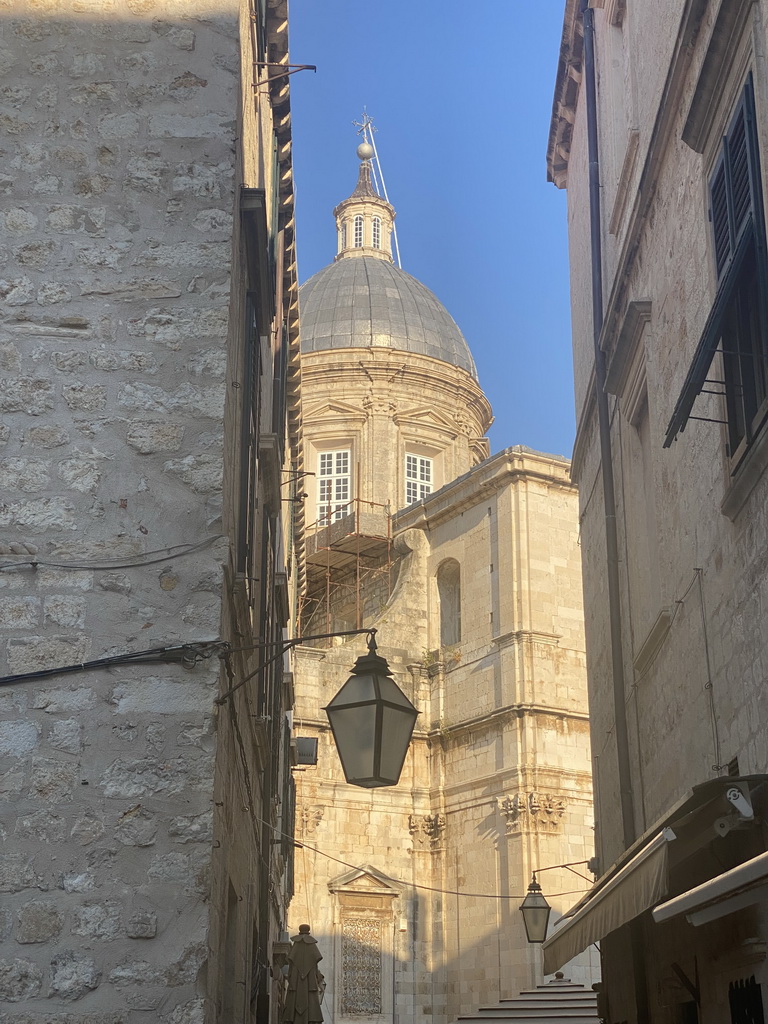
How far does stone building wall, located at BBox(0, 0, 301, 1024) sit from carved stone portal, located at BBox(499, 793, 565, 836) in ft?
64.2

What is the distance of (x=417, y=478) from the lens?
3634cm

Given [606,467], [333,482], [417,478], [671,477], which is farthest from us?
[417,478]

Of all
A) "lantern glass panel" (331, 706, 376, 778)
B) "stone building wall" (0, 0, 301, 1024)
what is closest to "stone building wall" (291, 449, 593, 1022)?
"lantern glass panel" (331, 706, 376, 778)

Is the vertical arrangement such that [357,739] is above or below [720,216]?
below

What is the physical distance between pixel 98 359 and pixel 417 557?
77.1 feet

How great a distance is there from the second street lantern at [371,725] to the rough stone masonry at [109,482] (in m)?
0.65

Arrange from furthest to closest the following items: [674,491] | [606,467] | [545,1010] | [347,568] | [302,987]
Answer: [347,568]
[545,1010]
[302,987]
[606,467]
[674,491]

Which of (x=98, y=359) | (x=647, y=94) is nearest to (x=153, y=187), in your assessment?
(x=98, y=359)

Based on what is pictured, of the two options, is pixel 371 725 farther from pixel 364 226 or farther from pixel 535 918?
pixel 364 226

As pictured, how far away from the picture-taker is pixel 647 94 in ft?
34.5

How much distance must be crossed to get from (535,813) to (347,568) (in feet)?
32.1

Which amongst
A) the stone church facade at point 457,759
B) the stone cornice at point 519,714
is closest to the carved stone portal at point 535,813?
the stone church facade at point 457,759

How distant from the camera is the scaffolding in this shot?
31156mm

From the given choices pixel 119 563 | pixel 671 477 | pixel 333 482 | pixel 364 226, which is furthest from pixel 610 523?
pixel 364 226
